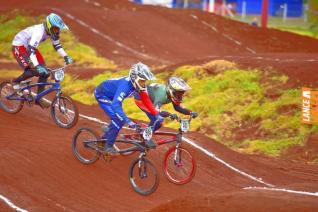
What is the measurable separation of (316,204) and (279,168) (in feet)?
16.1

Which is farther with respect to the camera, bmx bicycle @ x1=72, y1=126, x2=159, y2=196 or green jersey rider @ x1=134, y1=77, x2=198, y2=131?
green jersey rider @ x1=134, y1=77, x2=198, y2=131

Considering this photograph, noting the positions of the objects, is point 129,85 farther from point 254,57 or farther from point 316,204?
point 254,57

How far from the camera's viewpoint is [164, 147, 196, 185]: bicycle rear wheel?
12.1 m

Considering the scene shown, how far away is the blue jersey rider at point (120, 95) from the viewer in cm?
1161

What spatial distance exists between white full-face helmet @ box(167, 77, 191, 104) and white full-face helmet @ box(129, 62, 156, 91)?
1.82 ft

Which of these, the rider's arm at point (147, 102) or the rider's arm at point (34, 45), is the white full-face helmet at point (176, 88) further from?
the rider's arm at point (34, 45)

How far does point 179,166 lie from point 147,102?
1394 millimetres

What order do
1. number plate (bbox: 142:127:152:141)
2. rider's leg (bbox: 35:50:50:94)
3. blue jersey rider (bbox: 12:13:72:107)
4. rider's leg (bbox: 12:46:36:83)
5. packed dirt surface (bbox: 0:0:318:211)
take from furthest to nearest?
1. rider's leg (bbox: 12:46:36:83)
2. rider's leg (bbox: 35:50:50:94)
3. blue jersey rider (bbox: 12:13:72:107)
4. number plate (bbox: 142:127:152:141)
5. packed dirt surface (bbox: 0:0:318:211)

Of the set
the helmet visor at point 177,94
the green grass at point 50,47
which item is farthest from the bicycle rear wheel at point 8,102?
the green grass at point 50,47

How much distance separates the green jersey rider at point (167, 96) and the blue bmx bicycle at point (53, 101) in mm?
2541

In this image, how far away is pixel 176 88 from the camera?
12.0 metres

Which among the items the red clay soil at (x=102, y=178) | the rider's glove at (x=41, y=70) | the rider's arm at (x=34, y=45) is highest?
the rider's arm at (x=34, y=45)

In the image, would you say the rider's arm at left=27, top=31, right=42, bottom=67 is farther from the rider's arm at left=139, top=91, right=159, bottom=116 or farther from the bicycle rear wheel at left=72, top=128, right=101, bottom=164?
the rider's arm at left=139, top=91, right=159, bottom=116

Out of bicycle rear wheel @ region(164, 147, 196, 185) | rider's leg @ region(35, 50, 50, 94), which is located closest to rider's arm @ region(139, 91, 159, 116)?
bicycle rear wheel @ region(164, 147, 196, 185)
